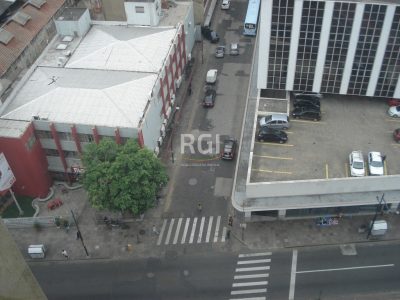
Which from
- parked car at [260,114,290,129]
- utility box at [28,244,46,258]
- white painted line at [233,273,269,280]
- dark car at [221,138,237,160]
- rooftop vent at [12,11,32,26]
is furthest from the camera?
rooftop vent at [12,11,32,26]

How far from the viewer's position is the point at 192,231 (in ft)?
204

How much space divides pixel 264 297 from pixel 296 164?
57.8 feet

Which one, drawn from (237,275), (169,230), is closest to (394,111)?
(237,275)

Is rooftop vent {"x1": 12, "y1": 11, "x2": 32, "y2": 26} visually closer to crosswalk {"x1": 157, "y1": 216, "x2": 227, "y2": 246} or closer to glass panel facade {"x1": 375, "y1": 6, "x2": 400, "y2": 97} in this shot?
crosswalk {"x1": 157, "y1": 216, "x2": 227, "y2": 246}

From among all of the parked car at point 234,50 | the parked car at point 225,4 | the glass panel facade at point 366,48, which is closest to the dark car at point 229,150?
the glass panel facade at point 366,48

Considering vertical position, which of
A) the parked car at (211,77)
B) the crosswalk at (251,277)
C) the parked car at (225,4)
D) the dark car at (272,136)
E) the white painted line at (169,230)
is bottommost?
the crosswalk at (251,277)

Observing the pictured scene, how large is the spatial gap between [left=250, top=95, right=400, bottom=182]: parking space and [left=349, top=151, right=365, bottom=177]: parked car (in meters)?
0.84

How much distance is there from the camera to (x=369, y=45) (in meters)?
62.2

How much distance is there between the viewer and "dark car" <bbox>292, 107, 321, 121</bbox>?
67.0m

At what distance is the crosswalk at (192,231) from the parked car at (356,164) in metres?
18.3

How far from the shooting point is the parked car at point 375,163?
2314 inches

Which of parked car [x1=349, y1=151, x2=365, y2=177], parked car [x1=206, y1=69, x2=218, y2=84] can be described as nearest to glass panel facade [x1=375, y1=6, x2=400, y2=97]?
parked car [x1=349, y1=151, x2=365, y2=177]

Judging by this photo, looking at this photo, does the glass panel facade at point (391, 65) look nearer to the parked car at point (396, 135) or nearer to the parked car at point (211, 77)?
the parked car at point (396, 135)

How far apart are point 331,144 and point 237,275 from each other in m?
22.0
